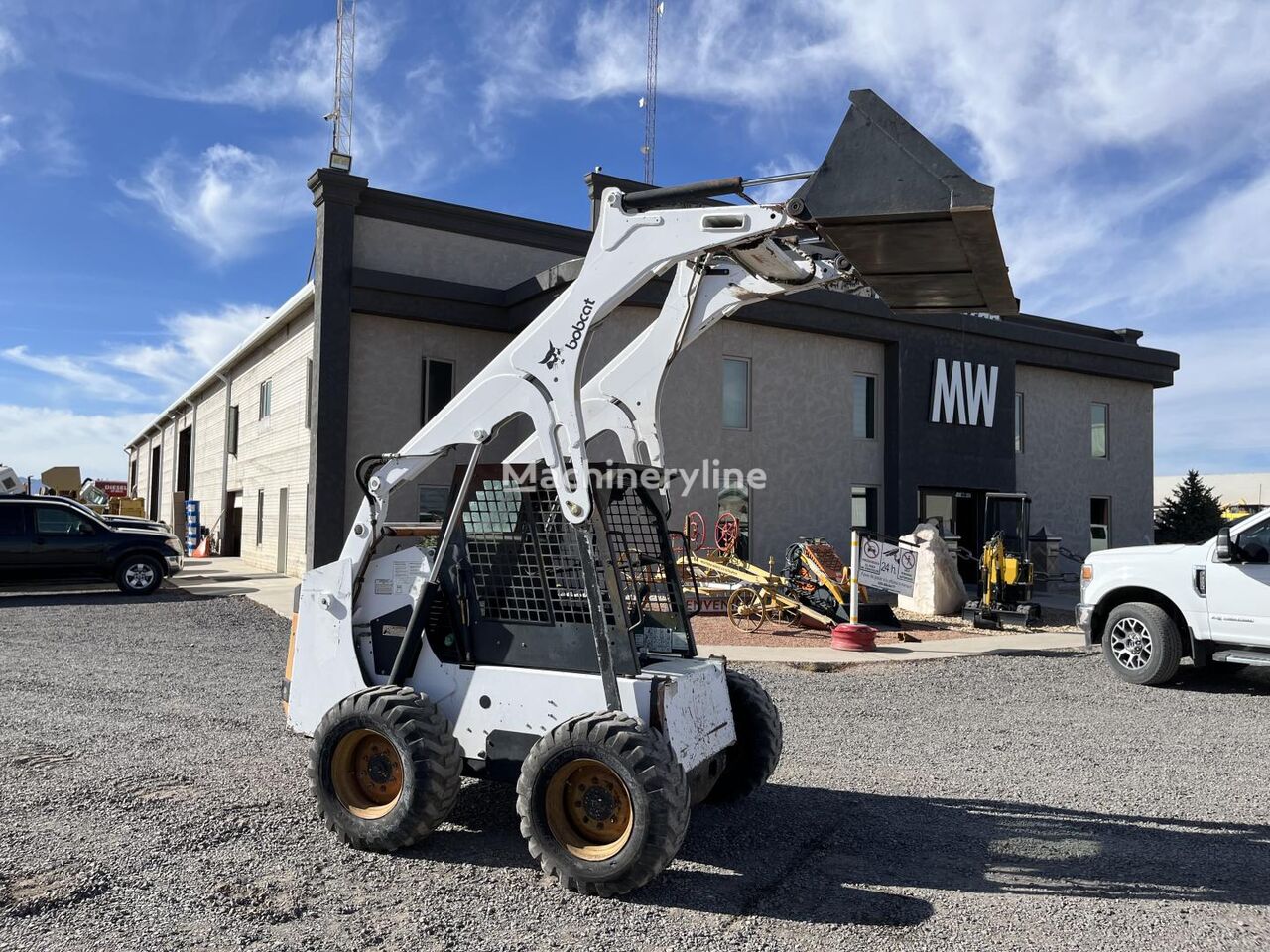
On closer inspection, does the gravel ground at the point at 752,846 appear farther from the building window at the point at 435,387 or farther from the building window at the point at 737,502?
the building window at the point at 435,387

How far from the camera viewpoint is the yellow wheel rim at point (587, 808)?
181 inches

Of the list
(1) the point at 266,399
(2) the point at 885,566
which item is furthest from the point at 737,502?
(1) the point at 266,399

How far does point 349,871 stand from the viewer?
4.82m

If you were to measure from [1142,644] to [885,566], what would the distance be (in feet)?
18.5

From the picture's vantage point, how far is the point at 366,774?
5.23m

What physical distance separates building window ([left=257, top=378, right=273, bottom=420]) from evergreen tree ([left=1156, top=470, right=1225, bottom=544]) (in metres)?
25.8

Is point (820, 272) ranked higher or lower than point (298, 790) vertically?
higher

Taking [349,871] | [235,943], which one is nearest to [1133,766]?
[349,871]

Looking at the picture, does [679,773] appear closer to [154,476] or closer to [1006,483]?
[1006,483]

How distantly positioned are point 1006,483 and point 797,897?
21507 mm

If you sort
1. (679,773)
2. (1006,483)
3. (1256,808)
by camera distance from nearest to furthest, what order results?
(679,773)
(1256,808)
(1006,483)

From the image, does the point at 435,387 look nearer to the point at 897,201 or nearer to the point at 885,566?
the point at 885,566

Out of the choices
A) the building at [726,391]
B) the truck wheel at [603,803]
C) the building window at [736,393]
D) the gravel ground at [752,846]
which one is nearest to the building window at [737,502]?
the building at [726,391]

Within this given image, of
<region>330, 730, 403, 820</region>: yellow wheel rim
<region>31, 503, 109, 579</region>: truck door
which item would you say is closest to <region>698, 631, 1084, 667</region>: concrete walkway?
<region>330, 730, 403, 820</region>: yellow wheel rim
